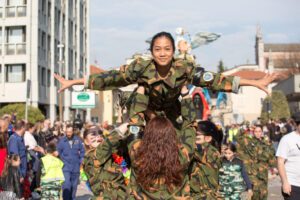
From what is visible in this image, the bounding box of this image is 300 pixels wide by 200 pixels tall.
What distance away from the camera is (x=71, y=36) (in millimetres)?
44781

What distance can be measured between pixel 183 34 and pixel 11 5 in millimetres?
13749

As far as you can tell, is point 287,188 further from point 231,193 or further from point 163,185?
point 163,185

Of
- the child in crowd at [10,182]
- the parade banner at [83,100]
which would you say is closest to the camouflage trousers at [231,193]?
the child in crowd at [10,182]

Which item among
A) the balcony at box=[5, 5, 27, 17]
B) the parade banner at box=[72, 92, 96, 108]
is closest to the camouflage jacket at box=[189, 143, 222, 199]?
the parade banner at box=[72, 92, 96, 108]

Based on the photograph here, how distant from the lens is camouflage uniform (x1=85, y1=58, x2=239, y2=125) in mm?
4410

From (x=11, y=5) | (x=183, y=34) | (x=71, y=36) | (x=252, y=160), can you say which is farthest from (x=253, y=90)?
(x=252, y=160)

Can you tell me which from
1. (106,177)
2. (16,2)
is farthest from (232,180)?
(16,2)

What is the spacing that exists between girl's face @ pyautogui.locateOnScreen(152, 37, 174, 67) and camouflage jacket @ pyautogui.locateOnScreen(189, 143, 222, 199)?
3.52 ft

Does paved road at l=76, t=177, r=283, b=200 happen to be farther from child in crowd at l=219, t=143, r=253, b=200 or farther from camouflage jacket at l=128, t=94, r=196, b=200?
camouflage jacket at l=128, t=94, r=196, b=200

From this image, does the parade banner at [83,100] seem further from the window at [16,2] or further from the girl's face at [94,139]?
the window at [16,2]

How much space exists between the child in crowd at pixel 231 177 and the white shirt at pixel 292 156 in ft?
3.72

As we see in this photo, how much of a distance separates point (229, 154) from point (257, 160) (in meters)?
1.53

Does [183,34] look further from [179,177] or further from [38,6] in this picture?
[179,177]

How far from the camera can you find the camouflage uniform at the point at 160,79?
14.5ft
